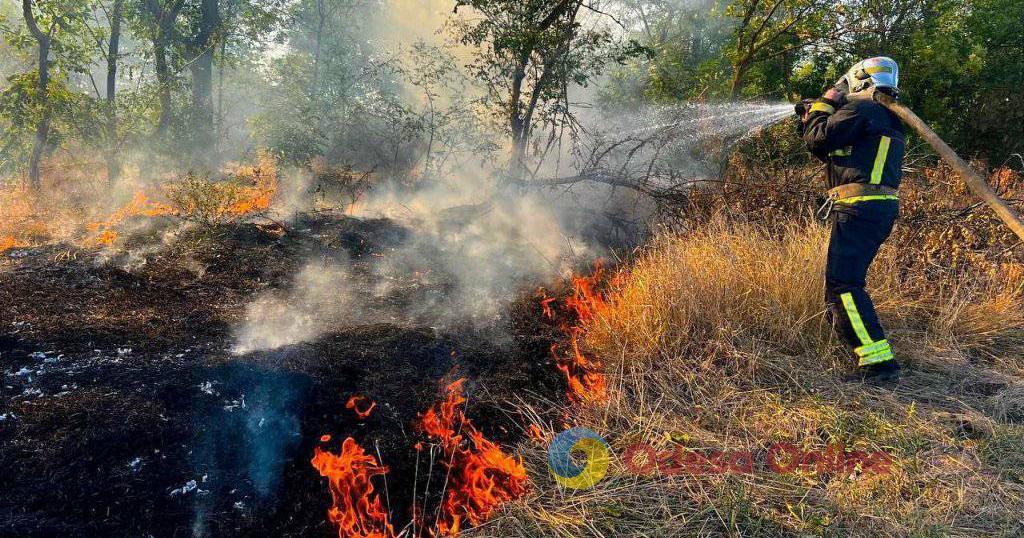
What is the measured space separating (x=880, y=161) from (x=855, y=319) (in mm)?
1107

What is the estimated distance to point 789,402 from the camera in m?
3.11

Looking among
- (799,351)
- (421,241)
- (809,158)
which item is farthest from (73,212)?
(809,158)

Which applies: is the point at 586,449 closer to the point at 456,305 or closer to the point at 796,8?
the point at 456,305

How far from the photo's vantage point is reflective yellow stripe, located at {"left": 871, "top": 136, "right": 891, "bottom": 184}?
347cm

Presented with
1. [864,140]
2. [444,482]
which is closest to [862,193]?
[864,140]

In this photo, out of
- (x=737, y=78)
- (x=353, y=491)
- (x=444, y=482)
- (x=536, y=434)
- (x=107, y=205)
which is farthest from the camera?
(x=107, y=205)

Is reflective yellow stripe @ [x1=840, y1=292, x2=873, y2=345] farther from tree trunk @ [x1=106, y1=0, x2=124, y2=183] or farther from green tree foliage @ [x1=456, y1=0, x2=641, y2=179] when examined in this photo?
tree trunk @ [x1=106, y1=0, x2=124, y2=183]

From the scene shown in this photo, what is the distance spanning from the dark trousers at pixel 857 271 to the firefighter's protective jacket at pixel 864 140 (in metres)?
0.21

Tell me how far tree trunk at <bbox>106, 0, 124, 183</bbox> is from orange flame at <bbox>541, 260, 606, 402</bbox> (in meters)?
9.86

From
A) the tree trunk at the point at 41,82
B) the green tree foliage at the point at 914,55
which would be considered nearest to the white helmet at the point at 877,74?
the green tree foliage at the point at 914,55

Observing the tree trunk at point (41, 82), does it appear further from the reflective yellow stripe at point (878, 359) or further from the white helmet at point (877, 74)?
the reflective yellow stripe at point (878, 359)

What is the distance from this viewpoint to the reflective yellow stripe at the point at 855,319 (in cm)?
337

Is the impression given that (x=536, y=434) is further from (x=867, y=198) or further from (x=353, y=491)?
(x=867, y=198)

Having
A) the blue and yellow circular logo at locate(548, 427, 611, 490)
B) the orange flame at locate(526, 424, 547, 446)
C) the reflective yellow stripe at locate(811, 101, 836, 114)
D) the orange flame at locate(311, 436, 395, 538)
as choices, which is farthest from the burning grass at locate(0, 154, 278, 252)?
the reflective yellow stripe at locate(811, 101, 836, 114)
